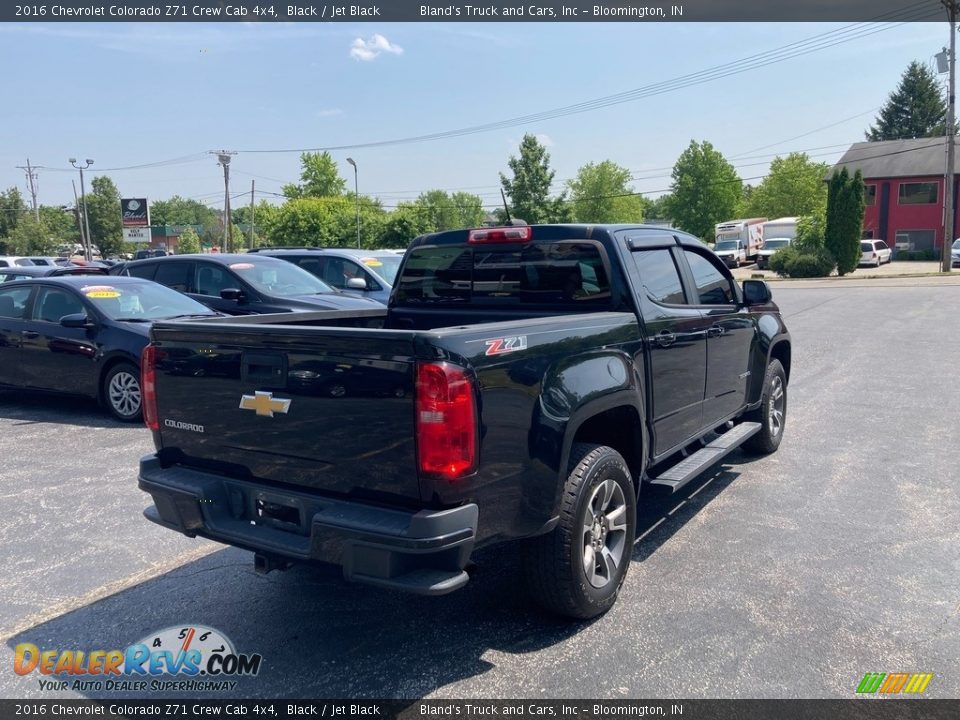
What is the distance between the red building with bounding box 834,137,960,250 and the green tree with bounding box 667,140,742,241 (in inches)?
947

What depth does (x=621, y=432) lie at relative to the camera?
4.25 meters

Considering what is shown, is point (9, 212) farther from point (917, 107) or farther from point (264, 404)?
point (917, 107)

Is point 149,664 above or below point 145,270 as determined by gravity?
below

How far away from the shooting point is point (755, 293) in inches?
236

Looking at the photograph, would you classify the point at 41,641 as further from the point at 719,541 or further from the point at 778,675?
the point at 719,541

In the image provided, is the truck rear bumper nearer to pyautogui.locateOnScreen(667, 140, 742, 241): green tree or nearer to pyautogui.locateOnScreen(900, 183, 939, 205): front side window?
pyautogui.locateOnScreen(900, 183, 939, 205): front side window

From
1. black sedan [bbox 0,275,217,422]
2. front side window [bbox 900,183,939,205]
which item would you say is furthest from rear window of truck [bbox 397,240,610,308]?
front side window [bbox 900,183,939,205]

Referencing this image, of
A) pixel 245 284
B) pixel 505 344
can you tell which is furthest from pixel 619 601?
pixel 245 284

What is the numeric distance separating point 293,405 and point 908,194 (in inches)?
2577

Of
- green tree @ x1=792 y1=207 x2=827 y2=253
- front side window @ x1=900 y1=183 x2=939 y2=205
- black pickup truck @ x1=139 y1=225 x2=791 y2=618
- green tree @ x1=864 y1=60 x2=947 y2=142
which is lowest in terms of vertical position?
black pickup truck @ x1=139 y1=225 x2=791 y2=618

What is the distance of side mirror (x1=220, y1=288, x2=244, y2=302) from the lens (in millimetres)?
10828

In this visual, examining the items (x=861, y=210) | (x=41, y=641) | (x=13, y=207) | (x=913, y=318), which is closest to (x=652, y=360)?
(x=41, y=641)

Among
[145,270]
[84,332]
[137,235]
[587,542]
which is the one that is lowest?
[587,542]

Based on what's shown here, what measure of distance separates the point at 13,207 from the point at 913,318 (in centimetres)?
6833
